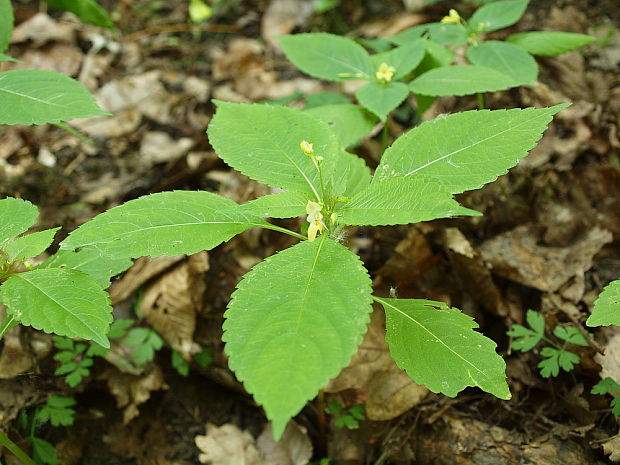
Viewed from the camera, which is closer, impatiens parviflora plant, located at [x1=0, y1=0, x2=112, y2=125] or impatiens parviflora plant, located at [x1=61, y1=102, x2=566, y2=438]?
impatiens parviflora plant, located at [x1=61, y1=102, x2=566, y2=438]

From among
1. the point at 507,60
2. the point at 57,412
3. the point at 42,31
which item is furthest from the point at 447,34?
the point at 42,31

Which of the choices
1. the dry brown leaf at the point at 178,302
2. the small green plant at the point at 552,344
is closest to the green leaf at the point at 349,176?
the small green plant at the point at 552,344

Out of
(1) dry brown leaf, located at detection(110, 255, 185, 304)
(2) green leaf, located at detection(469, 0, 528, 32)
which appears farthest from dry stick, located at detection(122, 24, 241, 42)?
(1) dry brown leaf, located at detection(110, 255, 185, 304)

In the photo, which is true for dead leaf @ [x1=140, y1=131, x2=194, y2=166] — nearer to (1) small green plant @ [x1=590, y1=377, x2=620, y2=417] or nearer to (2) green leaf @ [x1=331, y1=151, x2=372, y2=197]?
(2) green leaf @ [x1=331, y1=151, x2=372, y2=197]

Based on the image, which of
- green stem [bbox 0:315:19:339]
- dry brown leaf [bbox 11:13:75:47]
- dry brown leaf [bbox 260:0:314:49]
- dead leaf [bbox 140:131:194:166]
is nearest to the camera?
green stem [bbox 0:315:19:339]

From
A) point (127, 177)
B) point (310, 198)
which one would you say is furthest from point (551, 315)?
point (127, 177)

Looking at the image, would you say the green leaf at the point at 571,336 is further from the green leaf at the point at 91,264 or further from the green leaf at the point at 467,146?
the green leaf at the point at 91,264

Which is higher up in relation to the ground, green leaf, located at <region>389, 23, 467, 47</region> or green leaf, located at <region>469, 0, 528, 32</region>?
green leaf, located at <region>469, 0, 528, 32</region>
